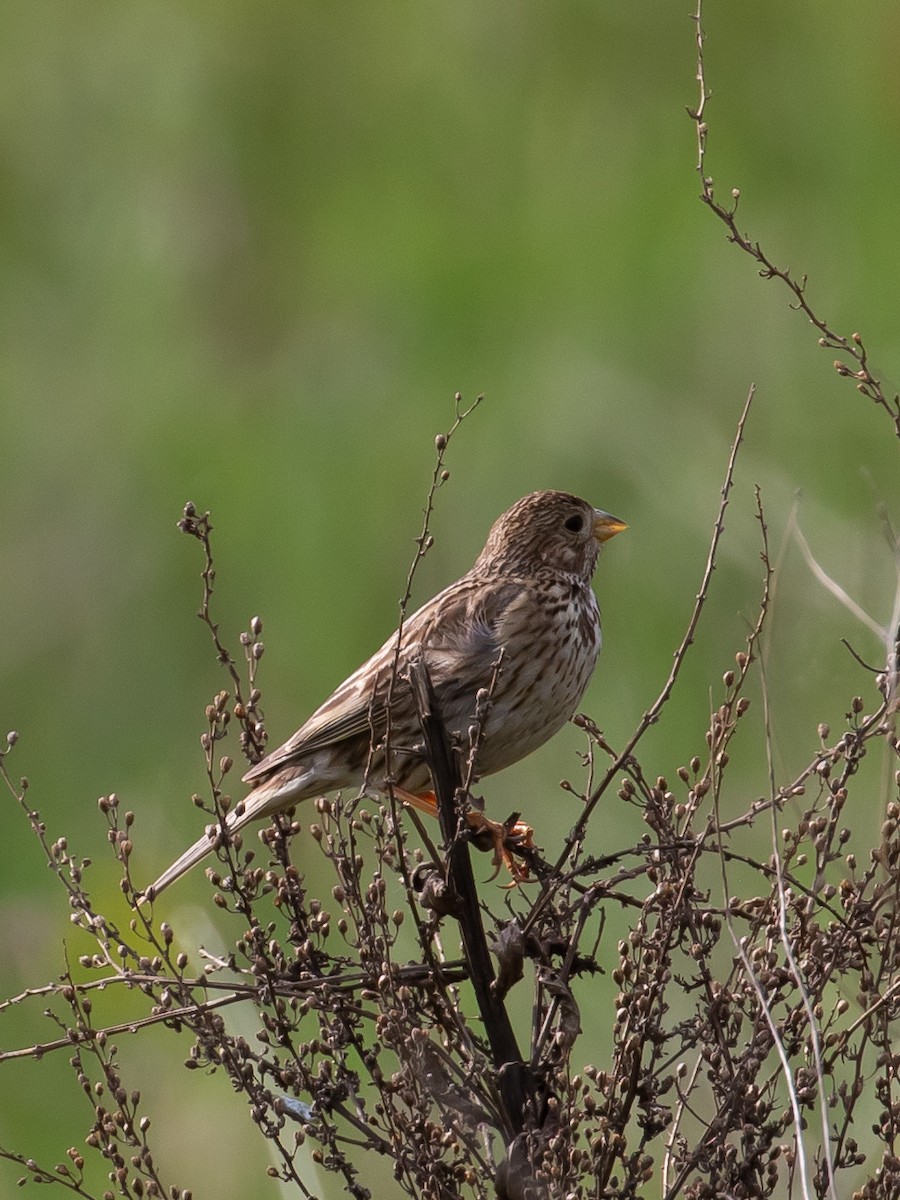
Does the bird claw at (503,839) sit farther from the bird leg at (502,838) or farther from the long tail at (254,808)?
the long tail at (254,808)

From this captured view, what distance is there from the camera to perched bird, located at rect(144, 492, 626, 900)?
198 inches

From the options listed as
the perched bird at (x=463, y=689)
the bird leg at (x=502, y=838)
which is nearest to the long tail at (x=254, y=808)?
the perched bird at (x=463, y=689)

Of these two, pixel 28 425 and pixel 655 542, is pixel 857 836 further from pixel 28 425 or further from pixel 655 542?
pixel 28 425

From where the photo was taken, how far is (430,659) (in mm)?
5180

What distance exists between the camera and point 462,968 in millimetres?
3902

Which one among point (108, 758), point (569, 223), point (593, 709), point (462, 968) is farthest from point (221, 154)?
point (462, 968)

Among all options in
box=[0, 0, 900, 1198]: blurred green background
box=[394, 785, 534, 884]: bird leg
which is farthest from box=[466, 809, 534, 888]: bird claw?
box=[0, 0, 900, 1198]: blurred green background

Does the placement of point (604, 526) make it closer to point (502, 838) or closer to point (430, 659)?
point (430, 659)

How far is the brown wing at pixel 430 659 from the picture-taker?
5.01 metres

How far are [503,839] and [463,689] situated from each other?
68 centimetres

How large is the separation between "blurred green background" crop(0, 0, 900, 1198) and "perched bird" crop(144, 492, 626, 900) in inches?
61.5

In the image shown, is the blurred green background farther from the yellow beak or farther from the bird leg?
the bird leg

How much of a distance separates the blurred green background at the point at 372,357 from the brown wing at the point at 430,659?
1583mm

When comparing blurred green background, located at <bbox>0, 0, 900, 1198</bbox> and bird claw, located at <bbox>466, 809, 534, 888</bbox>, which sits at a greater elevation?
blurred green background, located at <bbox>0, 0, 900, 1198</bbox>
